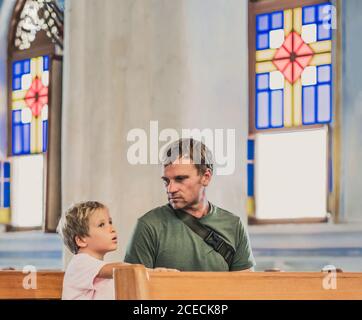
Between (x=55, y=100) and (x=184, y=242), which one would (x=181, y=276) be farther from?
(x=55, y=100)

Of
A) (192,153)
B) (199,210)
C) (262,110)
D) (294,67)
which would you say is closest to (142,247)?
(199,210)

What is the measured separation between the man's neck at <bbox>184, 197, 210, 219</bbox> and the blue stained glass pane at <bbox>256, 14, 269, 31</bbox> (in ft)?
2.15

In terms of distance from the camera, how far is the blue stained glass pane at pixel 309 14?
9.57 feet

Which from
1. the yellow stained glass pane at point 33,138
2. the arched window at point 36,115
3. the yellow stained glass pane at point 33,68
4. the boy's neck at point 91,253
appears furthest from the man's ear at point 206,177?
the yellow stained glass pane at point 33,68

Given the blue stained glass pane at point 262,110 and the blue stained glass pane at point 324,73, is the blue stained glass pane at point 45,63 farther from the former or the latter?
the blue stained glass pane at point 324,73

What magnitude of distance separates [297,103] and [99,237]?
847 mm

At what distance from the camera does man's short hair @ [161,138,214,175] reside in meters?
2.70

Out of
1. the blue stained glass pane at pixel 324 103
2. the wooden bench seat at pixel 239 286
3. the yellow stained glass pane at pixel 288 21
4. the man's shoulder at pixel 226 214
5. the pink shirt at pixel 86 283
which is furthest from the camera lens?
the yellow stained glass pane at pixel 288 21

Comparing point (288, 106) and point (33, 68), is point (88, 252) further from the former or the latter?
point (33, 68)

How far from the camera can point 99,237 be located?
241 centimetres

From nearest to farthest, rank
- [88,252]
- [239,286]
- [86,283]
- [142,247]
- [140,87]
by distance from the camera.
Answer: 1. [239,286]
2. [86,283]
3. [88,252]
4. [142,247]
5. [140,87]

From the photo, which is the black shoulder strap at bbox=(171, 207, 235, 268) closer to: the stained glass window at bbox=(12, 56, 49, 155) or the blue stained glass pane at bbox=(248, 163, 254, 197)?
the blue stained glass pane at bbox=(248, 163, 254, 197)

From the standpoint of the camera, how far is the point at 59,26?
3.28 meters

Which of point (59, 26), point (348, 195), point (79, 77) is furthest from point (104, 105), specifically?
point (348, 195)
